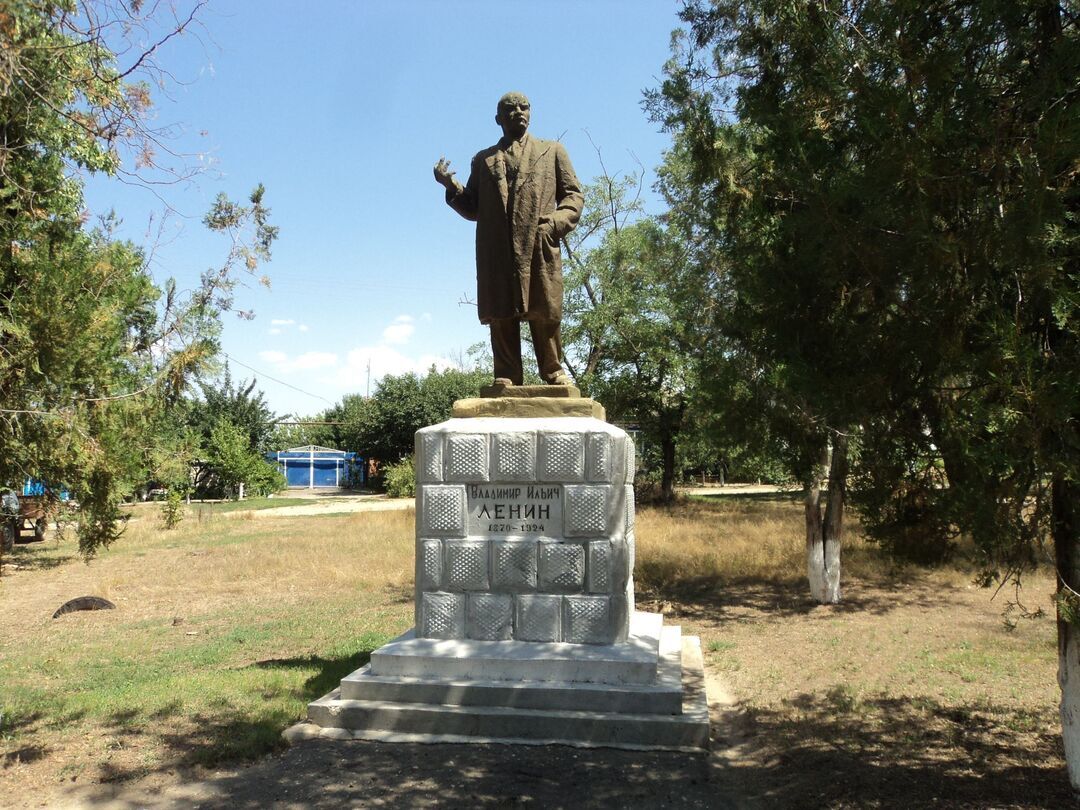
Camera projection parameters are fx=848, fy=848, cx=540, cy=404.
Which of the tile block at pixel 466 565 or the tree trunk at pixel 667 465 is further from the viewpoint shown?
the tree trunk at pixel 667 465

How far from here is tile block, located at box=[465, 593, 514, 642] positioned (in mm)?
5727

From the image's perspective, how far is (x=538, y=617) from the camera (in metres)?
5.68

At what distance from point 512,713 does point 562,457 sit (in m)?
1.66

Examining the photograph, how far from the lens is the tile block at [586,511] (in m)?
5.64

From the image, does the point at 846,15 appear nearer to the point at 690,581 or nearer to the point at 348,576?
the point at 690,581

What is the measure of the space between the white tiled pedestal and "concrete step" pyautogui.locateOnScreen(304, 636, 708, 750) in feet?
0.04

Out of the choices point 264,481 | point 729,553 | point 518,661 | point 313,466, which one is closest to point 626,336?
point 729,553

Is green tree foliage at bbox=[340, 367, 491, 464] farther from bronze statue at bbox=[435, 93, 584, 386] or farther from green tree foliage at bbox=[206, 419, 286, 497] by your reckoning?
bronze statue at bbox=[435, 93, 584, 386]

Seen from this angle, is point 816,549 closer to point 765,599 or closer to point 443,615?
point 765,599

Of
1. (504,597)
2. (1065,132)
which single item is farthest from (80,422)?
(1065,132)

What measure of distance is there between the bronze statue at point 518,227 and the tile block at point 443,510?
98 centimetres

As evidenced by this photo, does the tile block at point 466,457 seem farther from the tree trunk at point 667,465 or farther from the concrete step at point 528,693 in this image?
the tree trunk at point 667,465

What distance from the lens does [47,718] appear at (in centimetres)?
564

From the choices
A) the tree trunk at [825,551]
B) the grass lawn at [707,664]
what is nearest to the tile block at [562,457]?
the grass lawn at [707,664]
